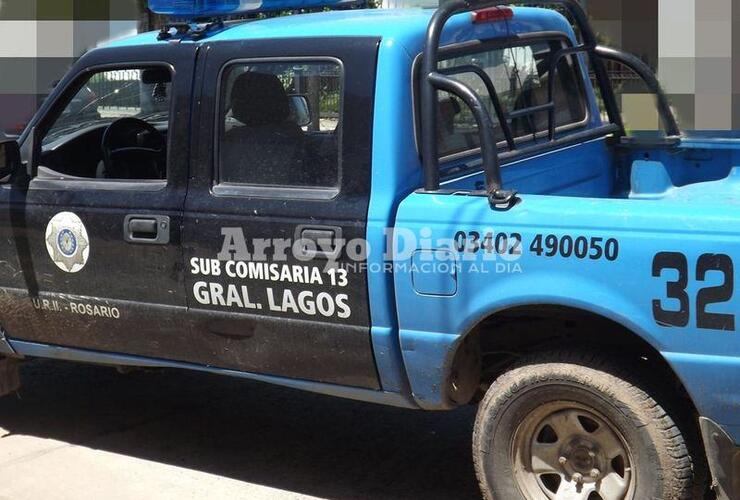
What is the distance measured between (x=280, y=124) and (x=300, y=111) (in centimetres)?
11

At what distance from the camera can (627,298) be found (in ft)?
10.9

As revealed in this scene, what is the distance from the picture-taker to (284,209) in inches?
158

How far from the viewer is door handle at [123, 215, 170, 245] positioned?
4293 millimetres

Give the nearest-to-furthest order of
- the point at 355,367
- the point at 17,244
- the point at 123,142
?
the point at 355,367 → the point at 17,244 → the point at 123,142

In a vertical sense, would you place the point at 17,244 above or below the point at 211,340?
above

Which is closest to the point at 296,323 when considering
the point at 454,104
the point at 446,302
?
the point at 446,302

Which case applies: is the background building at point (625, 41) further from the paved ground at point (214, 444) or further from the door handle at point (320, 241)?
the door handle at point (320, 241)

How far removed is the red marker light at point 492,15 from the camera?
4.29 meters

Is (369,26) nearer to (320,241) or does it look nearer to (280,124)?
(280,124)

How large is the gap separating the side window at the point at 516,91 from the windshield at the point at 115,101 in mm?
1277

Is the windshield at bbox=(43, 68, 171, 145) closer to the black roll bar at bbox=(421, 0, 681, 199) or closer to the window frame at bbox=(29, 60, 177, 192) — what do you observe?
the window frame at bbox=(29, 60, 177, 192)

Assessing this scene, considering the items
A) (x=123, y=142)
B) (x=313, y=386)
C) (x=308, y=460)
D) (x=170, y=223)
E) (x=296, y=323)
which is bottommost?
(x=308, y=460)

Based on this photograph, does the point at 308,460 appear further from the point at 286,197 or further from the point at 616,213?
the point at 616,213

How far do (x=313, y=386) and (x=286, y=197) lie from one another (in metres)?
0.77
